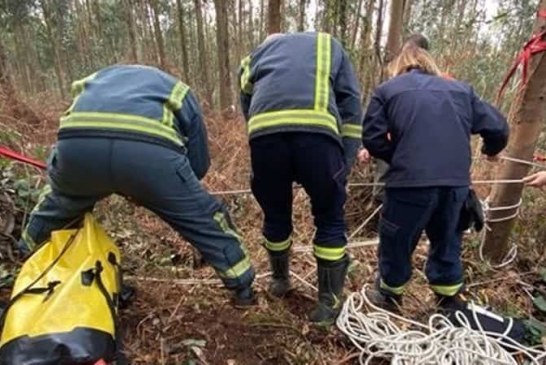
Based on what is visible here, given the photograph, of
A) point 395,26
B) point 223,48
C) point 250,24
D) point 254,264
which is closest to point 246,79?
point 254,264

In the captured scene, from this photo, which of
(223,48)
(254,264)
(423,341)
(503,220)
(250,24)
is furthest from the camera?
Result: (250,24)

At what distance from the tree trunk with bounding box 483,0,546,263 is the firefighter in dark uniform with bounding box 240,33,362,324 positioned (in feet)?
3.39

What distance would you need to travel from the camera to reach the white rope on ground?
80.1 inches

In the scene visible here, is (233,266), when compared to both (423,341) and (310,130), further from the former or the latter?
(423,341)

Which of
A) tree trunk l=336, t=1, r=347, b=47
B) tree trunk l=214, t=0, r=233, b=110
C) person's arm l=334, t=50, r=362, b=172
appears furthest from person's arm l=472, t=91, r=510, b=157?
tree trunk l=214, t=0, r=233, b=110

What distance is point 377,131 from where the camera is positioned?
91.0 inches

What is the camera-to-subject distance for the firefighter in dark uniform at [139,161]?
6.07 ft

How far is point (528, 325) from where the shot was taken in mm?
2387

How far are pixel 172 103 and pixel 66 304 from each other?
0.86 m

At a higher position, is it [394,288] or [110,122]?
[110,122]

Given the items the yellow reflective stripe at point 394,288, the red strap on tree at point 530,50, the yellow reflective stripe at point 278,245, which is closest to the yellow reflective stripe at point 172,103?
the yellow reflective stripe at point 278,245

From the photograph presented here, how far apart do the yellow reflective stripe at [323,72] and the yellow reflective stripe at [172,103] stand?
0.56m

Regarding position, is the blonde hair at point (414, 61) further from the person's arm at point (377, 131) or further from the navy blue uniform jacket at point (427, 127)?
the person's arm at point (377, 131)

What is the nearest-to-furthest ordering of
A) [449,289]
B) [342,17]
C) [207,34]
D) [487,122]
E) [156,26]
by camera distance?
[487,122], [449,289], [342,17], [156,26], [207,34]
